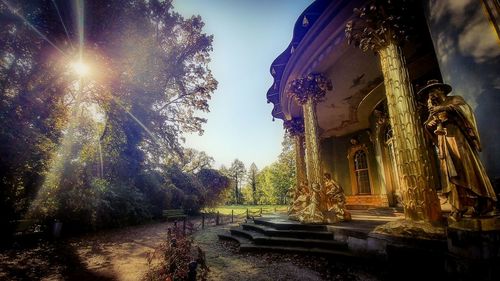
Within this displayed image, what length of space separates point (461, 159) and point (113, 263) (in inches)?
312

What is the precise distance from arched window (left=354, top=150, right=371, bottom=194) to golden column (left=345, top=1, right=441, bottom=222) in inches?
354

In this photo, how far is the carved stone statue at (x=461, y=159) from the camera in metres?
2.96

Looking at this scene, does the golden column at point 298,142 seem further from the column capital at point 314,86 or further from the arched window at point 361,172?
the column capital at point 314,86

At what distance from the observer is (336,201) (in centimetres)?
734

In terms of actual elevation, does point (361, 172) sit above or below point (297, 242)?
above

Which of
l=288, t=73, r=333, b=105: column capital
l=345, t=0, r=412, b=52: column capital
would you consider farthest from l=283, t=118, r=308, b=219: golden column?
l=345, t=0, r=412, b=52: column capital

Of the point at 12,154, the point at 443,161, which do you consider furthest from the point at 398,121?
the point at 12,154

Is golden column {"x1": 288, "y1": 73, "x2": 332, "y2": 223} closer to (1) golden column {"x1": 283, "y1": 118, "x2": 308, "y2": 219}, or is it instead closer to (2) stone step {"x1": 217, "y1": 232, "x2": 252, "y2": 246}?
(2) stone step {"x1": 217, "y1": 232, "x2": 252, "y2": 246}

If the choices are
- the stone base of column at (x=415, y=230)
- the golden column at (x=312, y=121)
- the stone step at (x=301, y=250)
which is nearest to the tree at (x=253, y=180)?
the golden column at (x=312, y=121)

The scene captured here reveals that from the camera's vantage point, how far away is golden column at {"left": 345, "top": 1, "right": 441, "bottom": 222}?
387 centimetres

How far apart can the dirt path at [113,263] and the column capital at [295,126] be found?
256 inches

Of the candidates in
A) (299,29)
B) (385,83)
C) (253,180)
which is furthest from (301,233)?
(253,180)

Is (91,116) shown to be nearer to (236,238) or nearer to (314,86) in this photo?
(236,238)

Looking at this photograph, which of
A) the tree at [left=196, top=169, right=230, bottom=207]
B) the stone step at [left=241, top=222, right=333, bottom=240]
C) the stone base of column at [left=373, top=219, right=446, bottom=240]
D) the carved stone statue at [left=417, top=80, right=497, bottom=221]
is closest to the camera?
the carved stone statue at [left=417, top=80, right=497, bottom=221]
